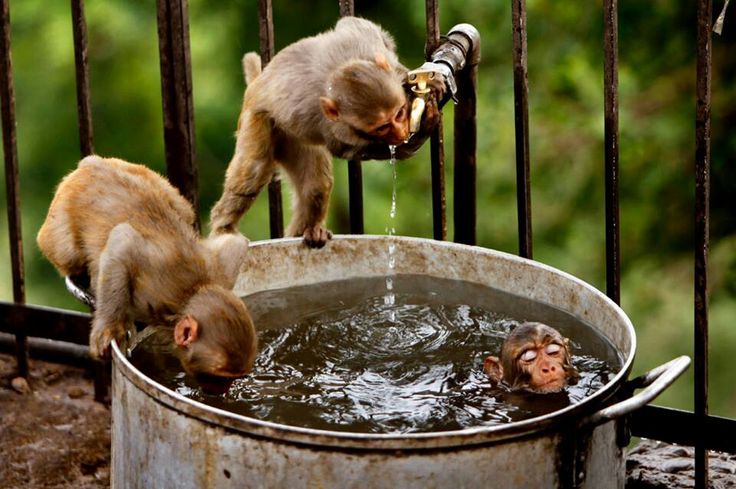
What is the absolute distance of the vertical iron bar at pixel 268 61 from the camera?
4250 millimetres

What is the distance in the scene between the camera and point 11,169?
4.75 meters

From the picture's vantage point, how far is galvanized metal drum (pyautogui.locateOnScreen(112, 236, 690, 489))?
2420 millimetres

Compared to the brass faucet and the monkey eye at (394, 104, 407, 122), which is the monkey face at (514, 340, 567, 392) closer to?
the brass faucet

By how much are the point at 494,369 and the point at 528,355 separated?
13 cm

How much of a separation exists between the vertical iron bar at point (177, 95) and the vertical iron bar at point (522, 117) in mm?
1236

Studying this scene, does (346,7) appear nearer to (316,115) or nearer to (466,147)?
(316,115)

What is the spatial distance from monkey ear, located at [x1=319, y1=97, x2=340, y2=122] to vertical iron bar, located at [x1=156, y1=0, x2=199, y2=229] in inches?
26.0

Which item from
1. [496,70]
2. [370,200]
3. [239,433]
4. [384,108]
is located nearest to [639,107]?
[496,70]

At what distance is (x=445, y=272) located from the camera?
3775 mm

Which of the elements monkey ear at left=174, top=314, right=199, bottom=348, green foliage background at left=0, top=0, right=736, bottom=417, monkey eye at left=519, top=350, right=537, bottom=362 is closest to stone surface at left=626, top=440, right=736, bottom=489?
monkey eye at left=519, top=350, right=537, bottom=362

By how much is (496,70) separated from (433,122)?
7.50ft

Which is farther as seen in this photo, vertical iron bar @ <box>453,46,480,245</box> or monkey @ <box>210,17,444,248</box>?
vertical iron bar @ <box>453,46,480,245</box>

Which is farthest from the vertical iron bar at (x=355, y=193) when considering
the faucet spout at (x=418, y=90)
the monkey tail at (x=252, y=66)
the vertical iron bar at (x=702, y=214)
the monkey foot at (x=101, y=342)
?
the vertical iron bar at (x=702, y=214)

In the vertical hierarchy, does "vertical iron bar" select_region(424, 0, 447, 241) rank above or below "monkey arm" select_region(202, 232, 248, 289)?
above
